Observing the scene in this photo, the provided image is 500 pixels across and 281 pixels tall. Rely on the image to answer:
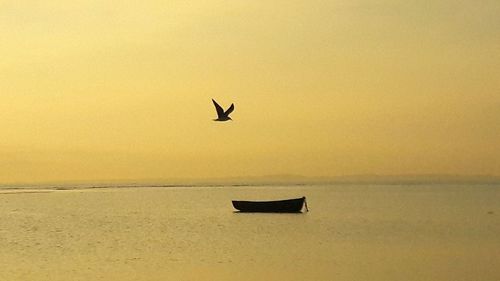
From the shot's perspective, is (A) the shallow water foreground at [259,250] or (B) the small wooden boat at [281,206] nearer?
(A) the shallow water foreground at [259,250]

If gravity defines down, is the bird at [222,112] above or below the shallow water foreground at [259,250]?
above

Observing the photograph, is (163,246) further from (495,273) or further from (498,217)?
(498,217)

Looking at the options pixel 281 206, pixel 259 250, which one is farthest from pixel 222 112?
pixel 281 206

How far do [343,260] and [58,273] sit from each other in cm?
1428

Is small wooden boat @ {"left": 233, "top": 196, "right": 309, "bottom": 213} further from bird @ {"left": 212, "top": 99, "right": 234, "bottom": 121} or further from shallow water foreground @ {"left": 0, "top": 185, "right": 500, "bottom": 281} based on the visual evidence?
bird @ {"left": 212, "top": 99, "right": 234, "bottom": 121}

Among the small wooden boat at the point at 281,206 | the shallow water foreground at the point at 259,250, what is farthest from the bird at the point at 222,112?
the small wooden boat at the point at 281,206

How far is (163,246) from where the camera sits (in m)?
52.3

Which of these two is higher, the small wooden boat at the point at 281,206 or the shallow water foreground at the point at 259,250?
the small wooden boat at the point at 281,206

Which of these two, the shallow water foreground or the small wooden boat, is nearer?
the shallow water foreground

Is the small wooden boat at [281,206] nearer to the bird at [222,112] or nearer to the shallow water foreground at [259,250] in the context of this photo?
the shallow water foreground at [259,250]

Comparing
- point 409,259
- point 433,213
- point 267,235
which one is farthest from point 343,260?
point 433,213

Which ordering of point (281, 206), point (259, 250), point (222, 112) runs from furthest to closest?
point (281, 206) < point (259, 250) < point (222, 112)

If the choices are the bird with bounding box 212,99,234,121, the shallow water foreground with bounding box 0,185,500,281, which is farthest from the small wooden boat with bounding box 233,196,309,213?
the bird with bounding box 212,99,234,121

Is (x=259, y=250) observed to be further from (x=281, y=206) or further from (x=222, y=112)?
(x=281, y=206)
